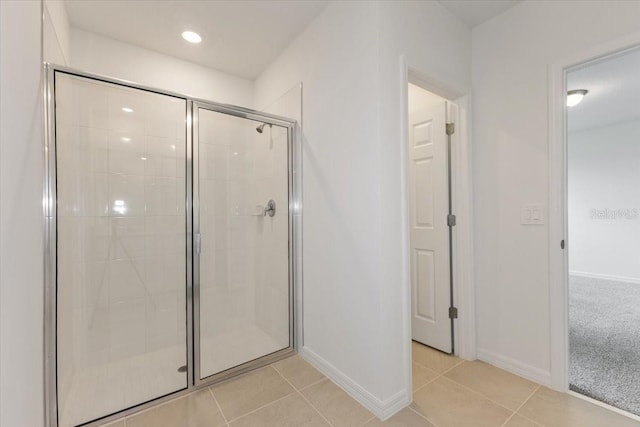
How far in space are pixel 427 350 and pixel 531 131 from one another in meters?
1.79

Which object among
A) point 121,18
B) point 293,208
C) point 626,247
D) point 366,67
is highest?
point 121,18

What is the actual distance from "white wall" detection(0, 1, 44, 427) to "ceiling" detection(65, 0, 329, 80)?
83 centimetres

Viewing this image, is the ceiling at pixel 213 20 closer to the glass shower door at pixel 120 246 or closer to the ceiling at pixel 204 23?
the ceiling at pixel 204 23

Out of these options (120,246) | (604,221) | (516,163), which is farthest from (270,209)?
(604,221)

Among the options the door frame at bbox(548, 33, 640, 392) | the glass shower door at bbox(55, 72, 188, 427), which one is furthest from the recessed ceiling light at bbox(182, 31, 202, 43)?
the door frame at bbox(548, 33, 640, 392)

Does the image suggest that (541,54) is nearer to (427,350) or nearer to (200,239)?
(427,350)

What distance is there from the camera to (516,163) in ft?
6.43

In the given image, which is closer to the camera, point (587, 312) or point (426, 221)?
point (426, 221)

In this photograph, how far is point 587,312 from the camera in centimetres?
308

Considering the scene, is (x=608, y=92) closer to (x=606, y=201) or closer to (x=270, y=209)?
(x=606, y=201)

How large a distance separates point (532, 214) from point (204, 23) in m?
2.71

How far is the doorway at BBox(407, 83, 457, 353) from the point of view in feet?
7.39

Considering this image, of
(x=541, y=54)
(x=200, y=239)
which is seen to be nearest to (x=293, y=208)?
(x=200, y=239)

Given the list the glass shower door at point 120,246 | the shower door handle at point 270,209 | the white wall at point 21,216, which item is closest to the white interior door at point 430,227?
the shower door handle at point 270,209
